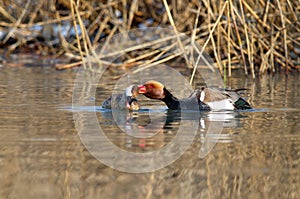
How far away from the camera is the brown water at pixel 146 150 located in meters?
3.98

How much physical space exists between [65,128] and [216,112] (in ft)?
5.07

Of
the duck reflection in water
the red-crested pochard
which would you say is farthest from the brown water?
the red-crested pochard

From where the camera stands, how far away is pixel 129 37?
13297 mm

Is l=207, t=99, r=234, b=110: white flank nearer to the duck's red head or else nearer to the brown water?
the brown water

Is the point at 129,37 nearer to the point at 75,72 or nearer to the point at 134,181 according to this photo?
the point at 75,72

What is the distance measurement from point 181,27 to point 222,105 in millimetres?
5648

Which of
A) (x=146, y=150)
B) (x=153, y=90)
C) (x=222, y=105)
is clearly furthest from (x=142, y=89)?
(x=146, y=150)

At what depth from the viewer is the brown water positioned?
3982 mm

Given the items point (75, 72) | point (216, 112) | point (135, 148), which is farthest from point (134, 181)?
point (75, 72)

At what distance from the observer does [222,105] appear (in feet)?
22.7

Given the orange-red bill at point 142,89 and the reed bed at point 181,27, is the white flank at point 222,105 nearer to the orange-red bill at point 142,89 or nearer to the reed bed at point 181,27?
the orange-red bill at point 142,89

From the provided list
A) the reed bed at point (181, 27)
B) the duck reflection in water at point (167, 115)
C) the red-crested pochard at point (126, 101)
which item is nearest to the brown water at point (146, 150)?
the duck reflection in water at point (167, 115)

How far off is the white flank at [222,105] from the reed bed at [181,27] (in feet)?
5.16

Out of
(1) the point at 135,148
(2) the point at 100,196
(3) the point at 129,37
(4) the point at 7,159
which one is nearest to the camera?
(2) the point at 100,196
